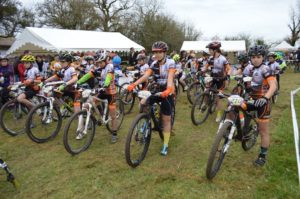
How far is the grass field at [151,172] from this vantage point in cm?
403

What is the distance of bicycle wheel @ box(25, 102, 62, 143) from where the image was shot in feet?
20.1

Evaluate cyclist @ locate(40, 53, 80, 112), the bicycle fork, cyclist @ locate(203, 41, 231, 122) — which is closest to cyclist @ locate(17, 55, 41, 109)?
Result: cyclist @ locate(40, 53, 80, 112)

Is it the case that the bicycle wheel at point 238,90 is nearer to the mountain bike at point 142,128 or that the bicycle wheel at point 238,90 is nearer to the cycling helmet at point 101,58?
the mountain bike at point 142,128

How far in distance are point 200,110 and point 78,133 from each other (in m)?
3.18

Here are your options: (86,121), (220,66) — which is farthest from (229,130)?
(220,66)

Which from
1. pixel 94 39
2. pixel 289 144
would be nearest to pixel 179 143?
pixel 289 144

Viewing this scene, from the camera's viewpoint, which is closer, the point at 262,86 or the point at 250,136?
the point at 262,86

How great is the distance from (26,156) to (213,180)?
360 centimetres

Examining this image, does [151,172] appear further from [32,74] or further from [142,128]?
[32,74]

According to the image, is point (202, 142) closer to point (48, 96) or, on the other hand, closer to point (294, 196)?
point (294, 196)

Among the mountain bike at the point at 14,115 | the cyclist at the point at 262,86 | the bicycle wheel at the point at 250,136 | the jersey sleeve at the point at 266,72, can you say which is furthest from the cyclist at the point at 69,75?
the jersey sleeve at the point at 266,72

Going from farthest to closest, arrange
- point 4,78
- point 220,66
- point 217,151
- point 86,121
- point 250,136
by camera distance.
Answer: point 4,78
point 220,66
point 86,121
point 250,136
point 217,151

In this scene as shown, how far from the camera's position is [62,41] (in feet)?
55.4

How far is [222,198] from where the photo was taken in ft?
12.5
